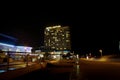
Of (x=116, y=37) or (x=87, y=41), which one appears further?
(x=87, y=41)

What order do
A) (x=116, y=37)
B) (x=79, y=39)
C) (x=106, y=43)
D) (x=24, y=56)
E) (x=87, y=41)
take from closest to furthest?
(x=24, y=56) < (x=116, y=37) < (x=106, y=43) < (x=87, y=41) < (x=79, y=39)

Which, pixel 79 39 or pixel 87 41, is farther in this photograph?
pixel 79 39

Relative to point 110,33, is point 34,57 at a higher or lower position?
lower

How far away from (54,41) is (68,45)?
13743 millimetres

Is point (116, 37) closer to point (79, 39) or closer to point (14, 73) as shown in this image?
point (79, 39)

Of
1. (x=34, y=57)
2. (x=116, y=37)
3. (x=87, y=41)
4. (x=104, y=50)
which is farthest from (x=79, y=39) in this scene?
(x=34, y=57)

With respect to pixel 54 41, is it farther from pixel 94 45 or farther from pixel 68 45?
pixel 94 45

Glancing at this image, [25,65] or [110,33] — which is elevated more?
[110,33]

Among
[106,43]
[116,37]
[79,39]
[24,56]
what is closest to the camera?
[24,56]

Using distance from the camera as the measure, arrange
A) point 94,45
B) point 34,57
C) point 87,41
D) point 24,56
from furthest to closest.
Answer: point 87,41 < point 94,45 < point 34,57 < point 24,56

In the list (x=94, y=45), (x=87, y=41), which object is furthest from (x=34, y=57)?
(x=87, y=41)

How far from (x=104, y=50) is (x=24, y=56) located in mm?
98535

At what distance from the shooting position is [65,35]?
651 ft

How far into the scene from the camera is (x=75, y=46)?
583ft
